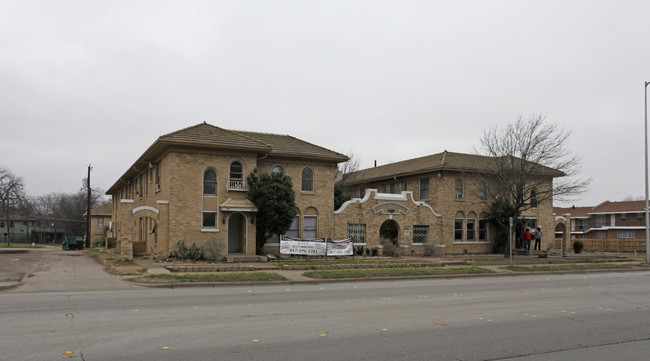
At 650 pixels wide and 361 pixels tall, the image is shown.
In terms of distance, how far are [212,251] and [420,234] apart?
1479 centimetres

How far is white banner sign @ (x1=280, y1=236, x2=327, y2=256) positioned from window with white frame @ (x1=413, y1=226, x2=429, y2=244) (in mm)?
10213

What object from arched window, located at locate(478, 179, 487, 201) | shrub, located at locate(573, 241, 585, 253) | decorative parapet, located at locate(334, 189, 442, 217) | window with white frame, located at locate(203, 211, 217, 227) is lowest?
shrub, located at locate(573, 241, 585, 253)

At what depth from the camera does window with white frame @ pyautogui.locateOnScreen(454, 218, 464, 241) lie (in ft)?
119

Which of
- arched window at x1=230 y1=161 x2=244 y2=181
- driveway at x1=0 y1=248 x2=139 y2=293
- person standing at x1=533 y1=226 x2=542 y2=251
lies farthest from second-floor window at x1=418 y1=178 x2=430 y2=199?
driveway at x1=0 y1=248 x2=139 y2=293

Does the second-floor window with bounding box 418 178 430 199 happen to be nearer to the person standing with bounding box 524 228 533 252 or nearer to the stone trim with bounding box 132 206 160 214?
the person standing with bounding box 524 228 533 252

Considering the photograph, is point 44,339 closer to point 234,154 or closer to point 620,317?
point 620,317

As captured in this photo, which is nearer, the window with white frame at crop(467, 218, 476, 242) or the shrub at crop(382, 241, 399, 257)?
the shrub at crop(382, 241, 399, 257)

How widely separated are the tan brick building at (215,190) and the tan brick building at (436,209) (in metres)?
2.34

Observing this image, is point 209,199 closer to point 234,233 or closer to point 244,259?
point 234,233

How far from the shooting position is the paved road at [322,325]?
722 cm

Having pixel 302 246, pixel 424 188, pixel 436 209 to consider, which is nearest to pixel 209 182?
pixel 302 246

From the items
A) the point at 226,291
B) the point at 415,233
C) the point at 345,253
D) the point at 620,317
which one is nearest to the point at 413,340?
the point at 620,317

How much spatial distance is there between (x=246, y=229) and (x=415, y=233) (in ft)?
39.4

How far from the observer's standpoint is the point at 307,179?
30859 millimetres
